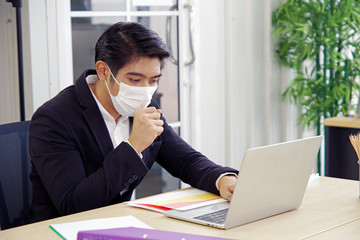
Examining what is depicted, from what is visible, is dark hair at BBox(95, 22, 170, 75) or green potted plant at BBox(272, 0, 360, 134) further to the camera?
green potted plant at BBox(272, 0, 360, 134)

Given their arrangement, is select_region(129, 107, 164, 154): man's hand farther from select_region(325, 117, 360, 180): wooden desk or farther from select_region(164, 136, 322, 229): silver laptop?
select_region(325, 117, 360, 180): wooden desk

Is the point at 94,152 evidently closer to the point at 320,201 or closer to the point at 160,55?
the point at 160,55

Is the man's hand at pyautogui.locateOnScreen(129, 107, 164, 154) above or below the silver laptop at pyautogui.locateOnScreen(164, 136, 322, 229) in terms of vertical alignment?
above

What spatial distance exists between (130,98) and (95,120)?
5.5 inches

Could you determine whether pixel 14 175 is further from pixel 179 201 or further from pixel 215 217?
pixel 215 217

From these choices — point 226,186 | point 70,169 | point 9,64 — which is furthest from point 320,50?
point 70,169

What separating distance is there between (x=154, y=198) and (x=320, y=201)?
0.49m

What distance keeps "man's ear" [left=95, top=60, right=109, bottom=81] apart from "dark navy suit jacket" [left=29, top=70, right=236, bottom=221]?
6cm

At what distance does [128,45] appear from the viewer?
1831mm

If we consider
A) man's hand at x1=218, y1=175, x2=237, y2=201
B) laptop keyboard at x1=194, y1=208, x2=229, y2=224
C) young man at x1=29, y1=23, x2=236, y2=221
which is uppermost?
young man at x1=29, y1=23, x2=236, y2=221

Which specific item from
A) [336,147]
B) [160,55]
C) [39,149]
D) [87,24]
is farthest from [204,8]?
[39,149]

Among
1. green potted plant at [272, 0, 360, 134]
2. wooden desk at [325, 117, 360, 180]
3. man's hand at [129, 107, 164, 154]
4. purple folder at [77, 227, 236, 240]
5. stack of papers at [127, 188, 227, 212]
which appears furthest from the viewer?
green potted plant at [272, 0, 360, 134]

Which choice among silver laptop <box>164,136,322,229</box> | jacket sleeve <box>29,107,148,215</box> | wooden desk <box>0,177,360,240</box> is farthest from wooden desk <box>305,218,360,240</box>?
jacket sleeve <box>29,107,148,215</box>

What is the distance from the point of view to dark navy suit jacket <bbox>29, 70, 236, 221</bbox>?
166cm
